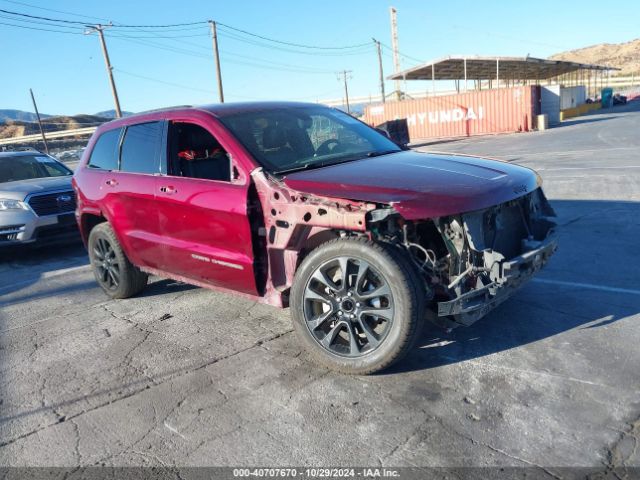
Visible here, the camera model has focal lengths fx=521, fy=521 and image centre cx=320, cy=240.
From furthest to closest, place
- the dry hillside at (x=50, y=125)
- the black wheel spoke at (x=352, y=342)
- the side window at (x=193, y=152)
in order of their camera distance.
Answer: the dry hillside at (x=50, y=125) → the side window at (x=193, y=152) → the black wheel spoke at (x=352, y=342)

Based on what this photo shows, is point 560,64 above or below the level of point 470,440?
above

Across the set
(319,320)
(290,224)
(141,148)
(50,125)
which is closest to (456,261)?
(319,320)

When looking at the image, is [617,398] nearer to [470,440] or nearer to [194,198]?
[470,440]

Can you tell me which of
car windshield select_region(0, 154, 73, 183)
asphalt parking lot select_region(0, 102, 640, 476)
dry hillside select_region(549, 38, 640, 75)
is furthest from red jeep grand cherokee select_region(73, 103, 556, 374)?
dry hillside select_region(549, 38, 640, 75)

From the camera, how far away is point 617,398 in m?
2.85

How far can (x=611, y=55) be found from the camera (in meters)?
135

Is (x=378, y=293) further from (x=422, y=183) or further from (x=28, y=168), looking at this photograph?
(x=28, y=168)

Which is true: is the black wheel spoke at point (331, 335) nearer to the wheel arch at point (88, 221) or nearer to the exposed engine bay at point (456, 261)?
the exposed engine bay at point (456, 261)

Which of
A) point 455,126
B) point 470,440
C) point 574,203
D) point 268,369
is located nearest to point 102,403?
point 268,369

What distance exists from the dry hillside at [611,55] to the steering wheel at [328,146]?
126635mm

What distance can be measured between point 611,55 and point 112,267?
A: 15890 centimetres

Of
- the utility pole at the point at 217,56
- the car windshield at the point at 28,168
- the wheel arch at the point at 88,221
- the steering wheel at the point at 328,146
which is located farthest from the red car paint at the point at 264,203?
the utility pole at the point at 217,56

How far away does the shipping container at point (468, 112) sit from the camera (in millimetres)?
31828

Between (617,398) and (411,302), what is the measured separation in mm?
1217
